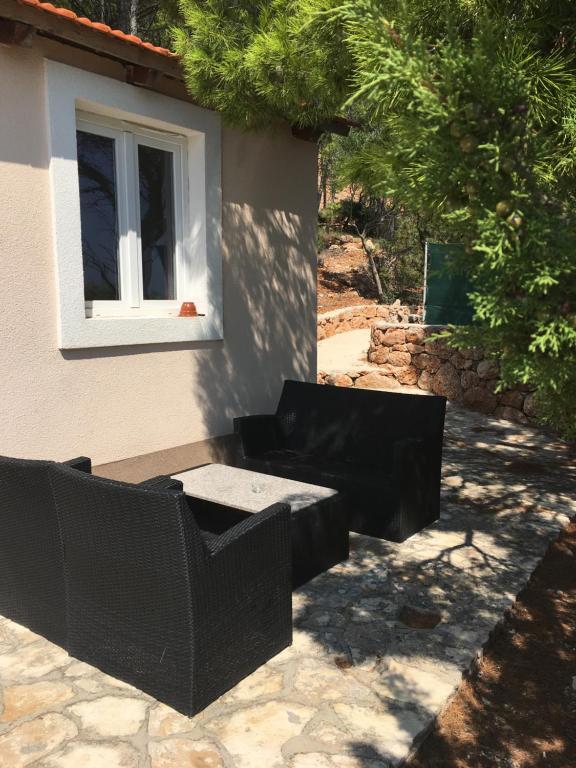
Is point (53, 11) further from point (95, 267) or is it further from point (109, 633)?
point (109, 633)

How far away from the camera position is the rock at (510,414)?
9844 millimetres

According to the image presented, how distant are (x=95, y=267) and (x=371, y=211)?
2303 cm

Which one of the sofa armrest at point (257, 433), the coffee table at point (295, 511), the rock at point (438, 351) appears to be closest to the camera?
the coffee table at point (295, 511)

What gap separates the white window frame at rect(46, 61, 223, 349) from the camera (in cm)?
449

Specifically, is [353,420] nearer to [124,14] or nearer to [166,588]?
[166,588]

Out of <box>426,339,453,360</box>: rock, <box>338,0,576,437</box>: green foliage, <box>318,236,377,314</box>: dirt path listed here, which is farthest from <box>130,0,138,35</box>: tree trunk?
<box>318,236,377,314</box>: dirt path

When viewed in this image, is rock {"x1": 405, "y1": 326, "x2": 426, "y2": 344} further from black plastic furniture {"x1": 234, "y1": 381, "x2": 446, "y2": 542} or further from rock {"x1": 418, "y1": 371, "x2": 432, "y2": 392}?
black plastic furniture {"x1": 234, "y1": 381, "x2": 446, "y2": 542}

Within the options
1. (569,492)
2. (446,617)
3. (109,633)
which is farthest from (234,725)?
(569,492)

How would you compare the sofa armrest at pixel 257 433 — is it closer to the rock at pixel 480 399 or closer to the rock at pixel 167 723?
the rock at pixel 167 723

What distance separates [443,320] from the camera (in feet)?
39.3

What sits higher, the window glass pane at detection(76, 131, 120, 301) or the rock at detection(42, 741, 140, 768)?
the window glass pane at detection(76, 131, 120, 301)

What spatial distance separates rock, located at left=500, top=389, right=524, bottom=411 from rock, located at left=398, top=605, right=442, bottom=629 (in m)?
6.99

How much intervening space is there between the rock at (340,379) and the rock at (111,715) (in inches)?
387

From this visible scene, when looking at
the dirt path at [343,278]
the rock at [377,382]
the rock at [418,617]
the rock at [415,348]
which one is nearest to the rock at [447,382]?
the rock at [415,348]
